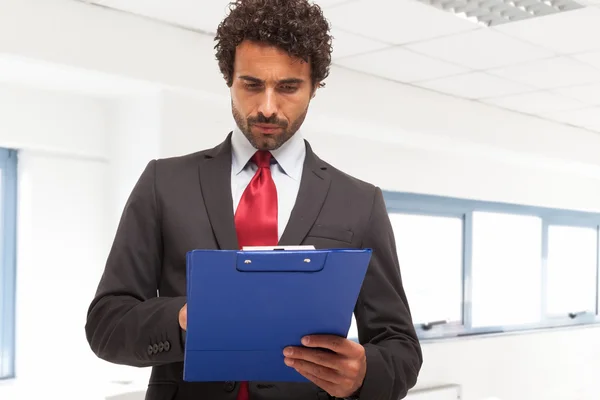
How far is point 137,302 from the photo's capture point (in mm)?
1041

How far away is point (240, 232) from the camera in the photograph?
3.62 feet

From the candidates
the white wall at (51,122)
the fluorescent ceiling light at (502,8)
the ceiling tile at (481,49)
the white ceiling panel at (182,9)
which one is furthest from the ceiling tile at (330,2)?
the white wall at (51,122)

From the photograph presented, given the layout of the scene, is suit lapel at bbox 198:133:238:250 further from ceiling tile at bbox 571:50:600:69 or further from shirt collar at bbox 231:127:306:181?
ceiling tile at bbox 571:50:600:69

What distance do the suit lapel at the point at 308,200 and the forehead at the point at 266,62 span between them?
0.16 m

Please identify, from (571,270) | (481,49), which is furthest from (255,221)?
(571,270)

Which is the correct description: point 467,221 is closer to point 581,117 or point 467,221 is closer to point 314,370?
point 581,117

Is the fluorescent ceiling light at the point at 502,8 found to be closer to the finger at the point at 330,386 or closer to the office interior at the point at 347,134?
the office interior at the point at 347,134

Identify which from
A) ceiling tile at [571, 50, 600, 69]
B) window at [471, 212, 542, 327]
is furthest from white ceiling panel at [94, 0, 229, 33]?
window at [471, 212, 542, 327]

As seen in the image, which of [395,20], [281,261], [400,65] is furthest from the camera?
[400,65]

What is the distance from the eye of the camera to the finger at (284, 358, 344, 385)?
37.6 inches

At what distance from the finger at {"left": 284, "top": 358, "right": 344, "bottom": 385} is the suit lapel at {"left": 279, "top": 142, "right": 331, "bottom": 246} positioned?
0.18 metres

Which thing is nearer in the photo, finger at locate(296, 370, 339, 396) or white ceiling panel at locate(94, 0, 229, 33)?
finger at locate(296, 370, 339, 396)

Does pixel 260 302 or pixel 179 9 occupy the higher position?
pixel 179 9

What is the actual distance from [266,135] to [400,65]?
3187 mm
